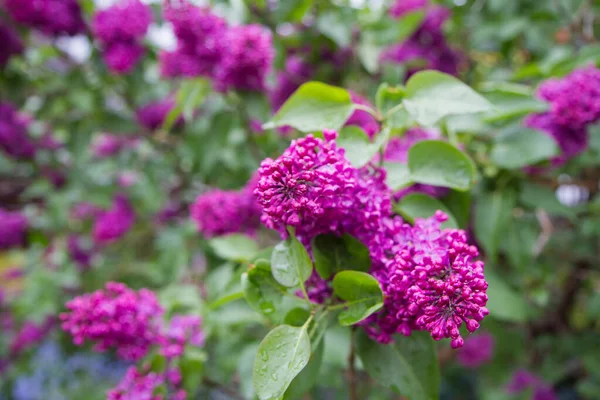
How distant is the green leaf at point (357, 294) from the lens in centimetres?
45

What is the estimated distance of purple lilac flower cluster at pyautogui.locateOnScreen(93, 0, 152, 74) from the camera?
1.19 meters

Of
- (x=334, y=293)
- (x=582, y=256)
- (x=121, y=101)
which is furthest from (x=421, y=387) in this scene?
(x=121, y=101)

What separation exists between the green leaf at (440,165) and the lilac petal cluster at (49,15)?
3.53ft

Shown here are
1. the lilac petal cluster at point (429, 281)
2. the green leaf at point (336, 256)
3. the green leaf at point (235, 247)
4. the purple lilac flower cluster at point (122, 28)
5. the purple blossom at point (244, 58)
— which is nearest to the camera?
the lilac petal cluster at point (429, 281)

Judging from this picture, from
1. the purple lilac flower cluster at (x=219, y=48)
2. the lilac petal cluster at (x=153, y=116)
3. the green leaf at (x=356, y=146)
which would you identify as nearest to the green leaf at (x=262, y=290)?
the green leaf at (x=356, y=146)

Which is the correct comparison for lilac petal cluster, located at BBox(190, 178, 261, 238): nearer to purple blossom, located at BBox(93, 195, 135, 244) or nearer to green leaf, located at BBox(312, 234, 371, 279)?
green leaf, located at BBox(312, 234, 371, 279)

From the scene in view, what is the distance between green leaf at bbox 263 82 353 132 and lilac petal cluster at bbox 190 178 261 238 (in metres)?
0.35

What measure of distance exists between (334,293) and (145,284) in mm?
1366

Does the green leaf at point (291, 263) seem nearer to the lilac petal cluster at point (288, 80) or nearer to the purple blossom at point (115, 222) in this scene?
the lilac petal cluster at point (288, 80)

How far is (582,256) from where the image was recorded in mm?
1165

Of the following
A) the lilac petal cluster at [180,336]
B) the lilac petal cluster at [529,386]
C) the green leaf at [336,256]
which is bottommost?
the lilac petal cluster at [529,386]

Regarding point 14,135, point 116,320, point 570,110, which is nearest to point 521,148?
point 570,110

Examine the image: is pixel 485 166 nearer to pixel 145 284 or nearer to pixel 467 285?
pixel 467 285

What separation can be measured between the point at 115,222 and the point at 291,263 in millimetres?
1345
